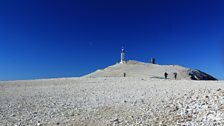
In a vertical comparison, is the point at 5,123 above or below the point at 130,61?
below

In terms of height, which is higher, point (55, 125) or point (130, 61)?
point (130, 61)

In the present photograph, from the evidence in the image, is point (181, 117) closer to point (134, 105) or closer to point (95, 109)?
point (134, 105)

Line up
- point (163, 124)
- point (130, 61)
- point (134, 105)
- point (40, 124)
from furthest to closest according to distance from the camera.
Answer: point (130, 61) → point (134, 105) → point (40, 124) → point (163, 124)

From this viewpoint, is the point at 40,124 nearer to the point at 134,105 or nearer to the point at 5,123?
the point at 5,123

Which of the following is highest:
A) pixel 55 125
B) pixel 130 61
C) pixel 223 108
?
pixel 130 61

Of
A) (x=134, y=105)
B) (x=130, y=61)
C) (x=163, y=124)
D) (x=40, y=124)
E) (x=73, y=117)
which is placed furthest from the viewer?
(x=130, y=61)

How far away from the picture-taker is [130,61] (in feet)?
290

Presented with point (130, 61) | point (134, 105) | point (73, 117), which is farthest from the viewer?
point (130, 61)

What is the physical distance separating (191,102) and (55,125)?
20.5 ft

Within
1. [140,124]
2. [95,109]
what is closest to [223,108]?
[140,124]

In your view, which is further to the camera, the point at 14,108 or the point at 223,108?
the point at 14,108

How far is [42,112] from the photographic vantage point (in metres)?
13.1

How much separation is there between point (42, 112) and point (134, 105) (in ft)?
15.2

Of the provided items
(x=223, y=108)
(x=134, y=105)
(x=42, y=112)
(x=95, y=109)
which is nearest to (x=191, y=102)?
(x=223, y=108)
